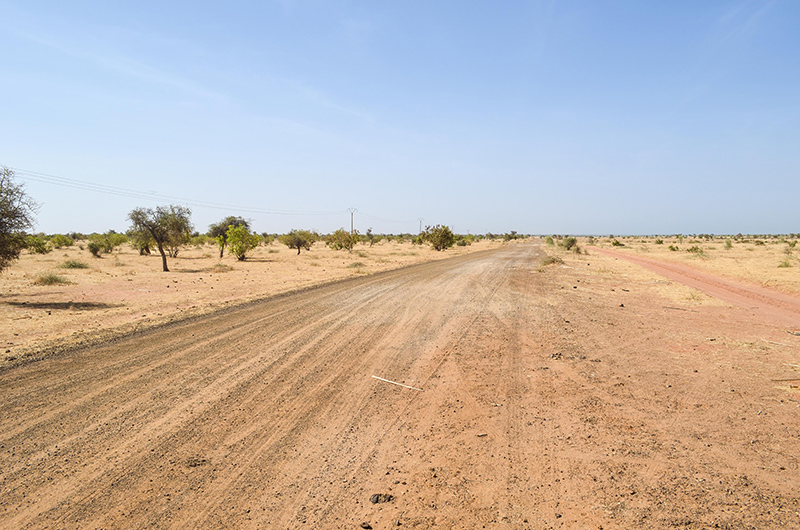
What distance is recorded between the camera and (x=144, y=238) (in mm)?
32781

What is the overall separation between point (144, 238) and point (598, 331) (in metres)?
35.7

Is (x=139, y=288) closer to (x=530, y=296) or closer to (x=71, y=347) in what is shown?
(x=71, y=347)

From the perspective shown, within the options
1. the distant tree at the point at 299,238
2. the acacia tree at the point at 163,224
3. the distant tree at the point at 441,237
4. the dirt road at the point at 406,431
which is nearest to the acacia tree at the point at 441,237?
the distant tree at the point at 441,237

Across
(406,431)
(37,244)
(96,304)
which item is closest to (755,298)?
(406,431)

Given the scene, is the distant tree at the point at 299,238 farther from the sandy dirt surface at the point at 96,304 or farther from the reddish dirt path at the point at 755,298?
the reddish dirt path at the point at 755,298

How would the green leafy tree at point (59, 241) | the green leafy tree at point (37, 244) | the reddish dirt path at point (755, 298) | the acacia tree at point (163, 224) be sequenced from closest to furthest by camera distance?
1. the reddish dirt path at point (755, 298)
2. the green leafy tree at point (37, 244)
3. the acacia tree at point (163, 224)
4. the green leafy tree at point (59, 241)

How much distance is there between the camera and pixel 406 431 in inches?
207

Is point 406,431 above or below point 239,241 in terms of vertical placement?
below

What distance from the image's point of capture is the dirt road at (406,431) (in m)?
3.76

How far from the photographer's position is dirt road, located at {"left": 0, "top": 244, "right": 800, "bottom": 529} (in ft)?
12.3

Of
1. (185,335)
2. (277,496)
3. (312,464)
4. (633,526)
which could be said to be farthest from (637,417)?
(185,335)

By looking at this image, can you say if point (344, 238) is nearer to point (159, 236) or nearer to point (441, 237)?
point (441, 237)

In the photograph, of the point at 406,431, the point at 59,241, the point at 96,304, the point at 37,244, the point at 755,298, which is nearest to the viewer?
the point at 406,431

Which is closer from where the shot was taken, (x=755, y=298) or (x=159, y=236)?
(x=755, y=298)
